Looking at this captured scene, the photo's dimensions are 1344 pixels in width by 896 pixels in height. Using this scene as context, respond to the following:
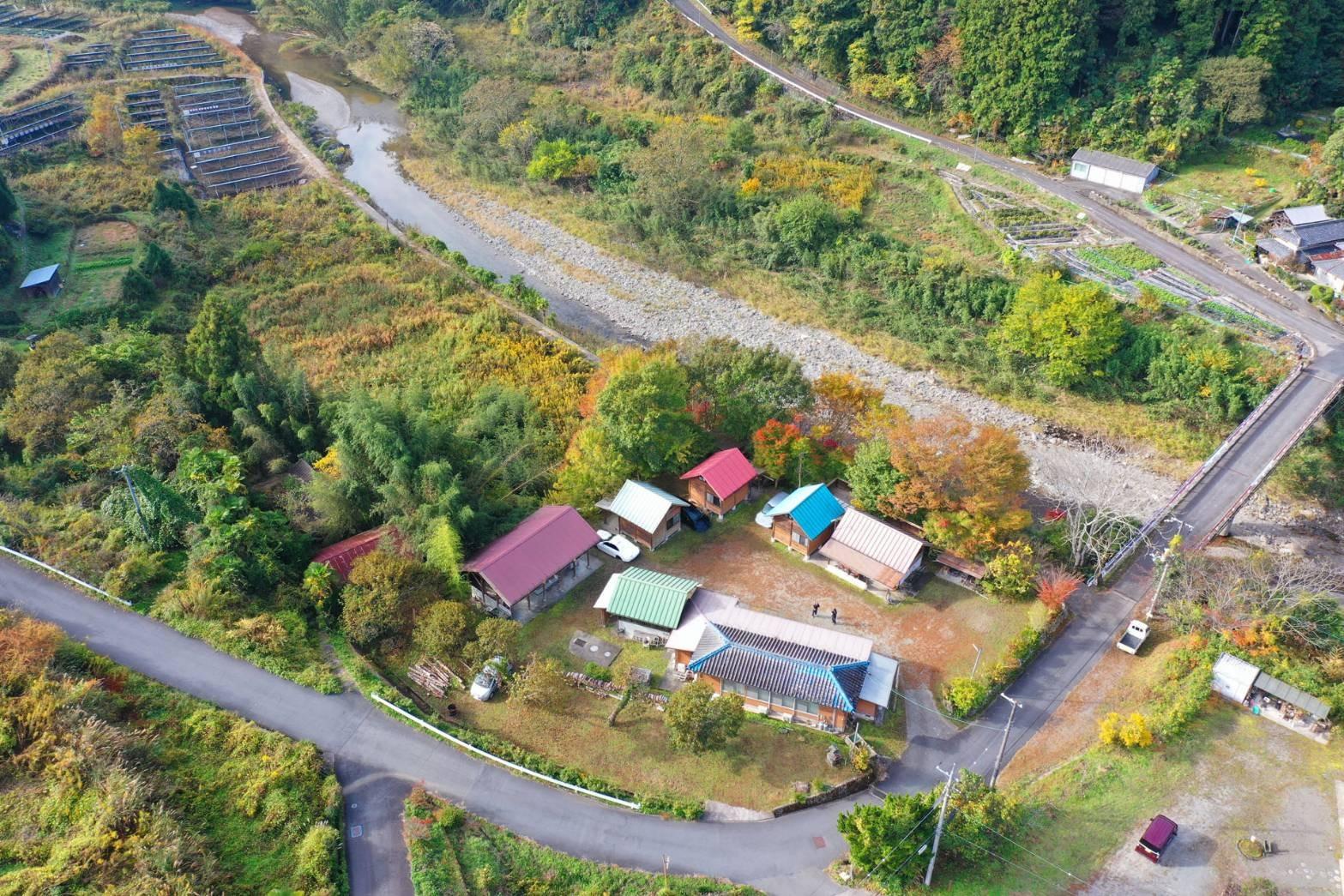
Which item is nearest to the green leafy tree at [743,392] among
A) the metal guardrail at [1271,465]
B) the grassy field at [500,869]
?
the metal guardrail at [1271,465]

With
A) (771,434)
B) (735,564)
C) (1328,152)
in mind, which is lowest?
(735,564)

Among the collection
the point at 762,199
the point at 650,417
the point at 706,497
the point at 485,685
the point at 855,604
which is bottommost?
the point at 855,604

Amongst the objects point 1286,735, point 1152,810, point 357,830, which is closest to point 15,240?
point 357,830

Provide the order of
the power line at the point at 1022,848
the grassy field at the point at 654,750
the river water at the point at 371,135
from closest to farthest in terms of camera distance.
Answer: the power line at the point at 1022,848
the grassy field at the point at 654,750
the river water at the point at 371,135

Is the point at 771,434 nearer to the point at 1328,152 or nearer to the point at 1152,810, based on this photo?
the point at 1152,810

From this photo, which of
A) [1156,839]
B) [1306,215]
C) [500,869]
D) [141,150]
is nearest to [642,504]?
[500,869]

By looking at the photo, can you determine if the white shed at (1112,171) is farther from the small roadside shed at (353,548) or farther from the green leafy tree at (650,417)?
the small roadside shed at (353,548)

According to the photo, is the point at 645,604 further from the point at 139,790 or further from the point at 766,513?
the point at 139,790
